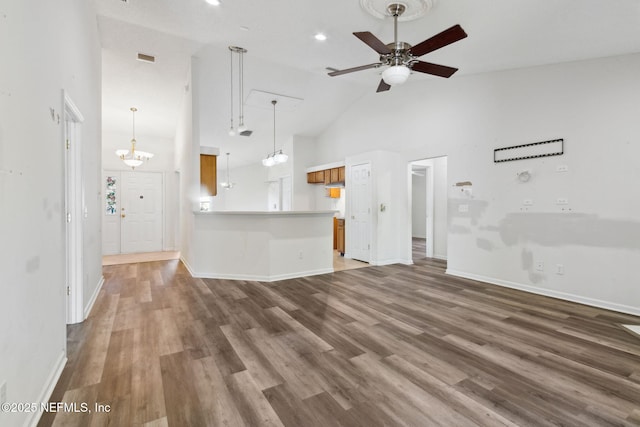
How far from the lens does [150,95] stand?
5.95m

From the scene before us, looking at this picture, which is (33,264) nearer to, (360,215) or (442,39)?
(442,39)

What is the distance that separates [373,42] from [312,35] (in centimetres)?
168

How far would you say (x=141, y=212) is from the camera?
25.7 ft

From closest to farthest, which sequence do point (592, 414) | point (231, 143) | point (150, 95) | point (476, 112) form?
1. point (592, 414)
2. point (476, 112)
3. point (150, 95)
4. point (231, 143)

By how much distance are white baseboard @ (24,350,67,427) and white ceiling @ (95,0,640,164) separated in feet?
12.2

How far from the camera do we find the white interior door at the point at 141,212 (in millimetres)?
7648

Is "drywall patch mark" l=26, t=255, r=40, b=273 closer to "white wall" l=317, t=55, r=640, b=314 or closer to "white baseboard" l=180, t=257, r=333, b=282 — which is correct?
"white baseboard" l=180, t=257, r=333, b=282

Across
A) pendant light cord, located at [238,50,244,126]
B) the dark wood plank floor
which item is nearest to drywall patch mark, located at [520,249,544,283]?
the dark wood plank floor

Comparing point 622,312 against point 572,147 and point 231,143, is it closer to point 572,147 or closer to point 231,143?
point 572,147

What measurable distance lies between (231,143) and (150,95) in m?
3.06

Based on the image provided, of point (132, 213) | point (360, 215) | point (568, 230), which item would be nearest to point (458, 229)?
point (568, 230)

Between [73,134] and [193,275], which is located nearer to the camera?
[73,134]

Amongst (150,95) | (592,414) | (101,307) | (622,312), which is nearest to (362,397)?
(592,414)

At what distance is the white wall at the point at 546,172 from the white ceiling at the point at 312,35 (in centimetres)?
36
